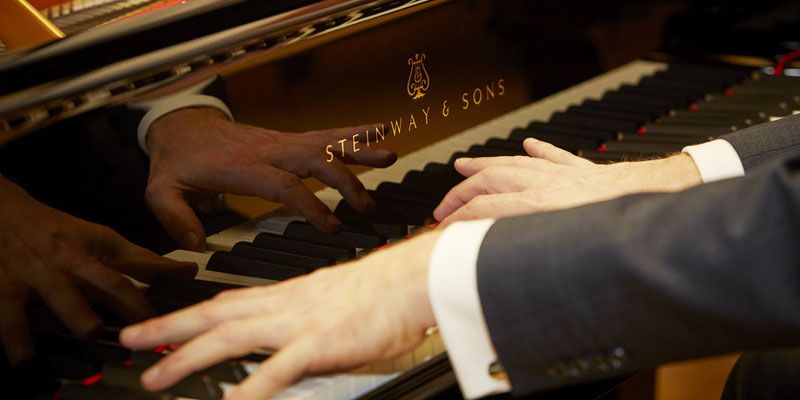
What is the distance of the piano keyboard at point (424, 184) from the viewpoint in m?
0.98

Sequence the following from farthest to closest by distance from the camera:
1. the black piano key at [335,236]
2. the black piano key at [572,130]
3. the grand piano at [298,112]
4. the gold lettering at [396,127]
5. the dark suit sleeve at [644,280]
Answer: the black piano key at [572,130]
the gold lettering at [396,127]
the black piano key at [335,236]
the grand piano at [298,112]
the dark suit sleeve at [644,280]

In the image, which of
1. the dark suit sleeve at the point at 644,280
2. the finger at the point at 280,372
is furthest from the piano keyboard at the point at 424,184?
the dark suit sleeve at the point at 644,280

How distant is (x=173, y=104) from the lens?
1.05 metres

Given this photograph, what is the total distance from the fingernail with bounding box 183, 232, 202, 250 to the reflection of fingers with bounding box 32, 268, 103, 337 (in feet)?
0.47

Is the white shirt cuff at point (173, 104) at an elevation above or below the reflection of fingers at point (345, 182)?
above

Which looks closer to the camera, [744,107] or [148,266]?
[148,266]

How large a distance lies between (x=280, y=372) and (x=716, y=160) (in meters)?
0.79

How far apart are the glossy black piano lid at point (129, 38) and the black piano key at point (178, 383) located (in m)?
0.30

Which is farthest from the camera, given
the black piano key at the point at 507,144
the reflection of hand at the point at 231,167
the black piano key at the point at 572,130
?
the black piano key at the point at 572,130

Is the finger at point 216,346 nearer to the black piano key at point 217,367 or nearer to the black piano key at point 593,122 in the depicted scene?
the black piano key at point 217,367

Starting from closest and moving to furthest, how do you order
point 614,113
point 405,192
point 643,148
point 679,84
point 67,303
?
point 67,303
point 405,192
point 643,148
point 614,113
point 679,84

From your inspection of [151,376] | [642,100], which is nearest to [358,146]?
[151,376]

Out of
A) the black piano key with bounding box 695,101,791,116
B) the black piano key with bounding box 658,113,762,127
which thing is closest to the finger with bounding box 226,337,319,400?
the black piano key with bounding box 658,113,762,127

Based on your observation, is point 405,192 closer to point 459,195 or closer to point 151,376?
point 459,195
